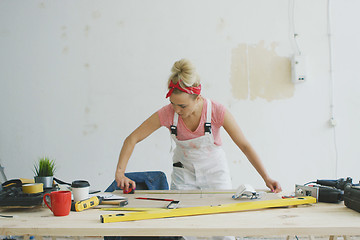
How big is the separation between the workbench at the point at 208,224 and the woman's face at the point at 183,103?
2.65 feet

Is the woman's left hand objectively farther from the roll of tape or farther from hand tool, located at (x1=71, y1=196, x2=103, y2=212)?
the roll of tape


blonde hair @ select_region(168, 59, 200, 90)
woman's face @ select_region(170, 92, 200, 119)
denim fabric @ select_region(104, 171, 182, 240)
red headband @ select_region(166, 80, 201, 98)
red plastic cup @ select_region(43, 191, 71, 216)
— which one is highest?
blonde hair @ select_region(168, 59, 200, 90)

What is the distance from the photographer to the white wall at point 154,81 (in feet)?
9.87

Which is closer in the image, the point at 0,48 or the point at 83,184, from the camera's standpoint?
the point at 83,184

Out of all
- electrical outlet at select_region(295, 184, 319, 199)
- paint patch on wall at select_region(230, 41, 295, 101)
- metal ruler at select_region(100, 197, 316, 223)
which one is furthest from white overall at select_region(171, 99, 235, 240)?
paint patch on wall at select_region(230, 41, 295, 101)

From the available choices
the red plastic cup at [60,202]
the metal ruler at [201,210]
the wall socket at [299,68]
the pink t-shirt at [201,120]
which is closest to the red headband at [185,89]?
the pink t-shirt at [201,120]

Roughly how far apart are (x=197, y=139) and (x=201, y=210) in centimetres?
84

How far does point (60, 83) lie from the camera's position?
10.7 feet

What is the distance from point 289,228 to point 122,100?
2.41 metres

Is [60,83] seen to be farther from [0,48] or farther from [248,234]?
[248,234]

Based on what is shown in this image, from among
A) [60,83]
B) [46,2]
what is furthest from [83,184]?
[46,2]

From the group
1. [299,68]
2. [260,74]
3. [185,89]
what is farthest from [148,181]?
[299,68]

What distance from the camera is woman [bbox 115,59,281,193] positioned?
6.57 feet

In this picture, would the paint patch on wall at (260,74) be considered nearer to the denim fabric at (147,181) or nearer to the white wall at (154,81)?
the white wall at (154,81)
